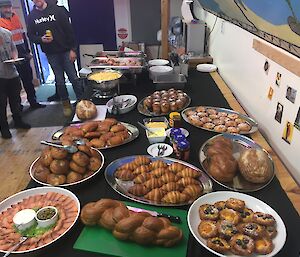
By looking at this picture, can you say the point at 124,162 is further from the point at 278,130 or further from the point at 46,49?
the point at 46,49

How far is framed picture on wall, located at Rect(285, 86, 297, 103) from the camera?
120 cm

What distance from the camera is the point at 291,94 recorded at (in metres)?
1.22

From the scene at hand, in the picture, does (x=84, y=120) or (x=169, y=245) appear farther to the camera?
(x=84, y=120)

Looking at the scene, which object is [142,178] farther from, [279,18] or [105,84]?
[105,84]

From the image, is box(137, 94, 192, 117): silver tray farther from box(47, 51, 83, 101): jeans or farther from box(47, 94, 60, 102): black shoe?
box(47, 94, 60, 102): black shoe

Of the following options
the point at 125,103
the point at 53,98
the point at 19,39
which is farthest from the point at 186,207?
the point at 53,98

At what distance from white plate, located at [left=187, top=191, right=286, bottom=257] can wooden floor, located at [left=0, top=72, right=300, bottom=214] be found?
164mm

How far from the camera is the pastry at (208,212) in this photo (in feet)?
2.88

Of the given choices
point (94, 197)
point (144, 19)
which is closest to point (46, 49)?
point (144, 19)

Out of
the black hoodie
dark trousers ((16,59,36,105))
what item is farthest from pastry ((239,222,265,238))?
dark trousers ((16,59,36,105))

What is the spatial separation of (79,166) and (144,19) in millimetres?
3229

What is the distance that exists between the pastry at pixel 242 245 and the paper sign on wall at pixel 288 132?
0.60 metres

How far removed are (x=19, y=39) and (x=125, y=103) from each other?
2172 mm

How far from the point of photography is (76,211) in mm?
942
